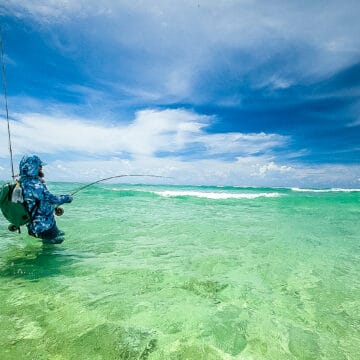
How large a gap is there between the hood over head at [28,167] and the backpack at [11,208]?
0.34 m

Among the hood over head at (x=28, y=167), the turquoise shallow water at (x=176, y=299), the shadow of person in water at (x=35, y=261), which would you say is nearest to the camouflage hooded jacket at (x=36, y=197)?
the hood over head at (x=28, y=167)

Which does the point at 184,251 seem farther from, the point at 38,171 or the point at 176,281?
the point at 38,171

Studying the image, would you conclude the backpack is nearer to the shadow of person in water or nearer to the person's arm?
the person's arm

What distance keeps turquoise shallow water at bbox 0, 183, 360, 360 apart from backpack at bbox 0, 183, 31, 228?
0.84 meters

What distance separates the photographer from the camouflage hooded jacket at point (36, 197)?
563 centimetres

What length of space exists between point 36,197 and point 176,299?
3.58 meters

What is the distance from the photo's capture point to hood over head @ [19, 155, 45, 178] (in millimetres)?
5598

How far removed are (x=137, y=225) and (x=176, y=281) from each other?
5.69 meters

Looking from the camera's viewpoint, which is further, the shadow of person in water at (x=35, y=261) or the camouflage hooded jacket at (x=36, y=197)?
the camouflage hooded jacket at (x=36, y=197)

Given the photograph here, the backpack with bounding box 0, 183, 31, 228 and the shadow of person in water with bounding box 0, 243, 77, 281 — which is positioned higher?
the backpack with bounding box 0, 183, 31, 228

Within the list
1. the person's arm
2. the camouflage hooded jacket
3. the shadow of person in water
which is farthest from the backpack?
the shadow of person in water

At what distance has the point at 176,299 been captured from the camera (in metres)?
4.05

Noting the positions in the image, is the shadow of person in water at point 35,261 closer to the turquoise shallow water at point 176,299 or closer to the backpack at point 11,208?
the turquoise shallow water at point 176,299

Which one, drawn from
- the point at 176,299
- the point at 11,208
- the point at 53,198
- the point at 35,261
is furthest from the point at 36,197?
the point at 176,299
